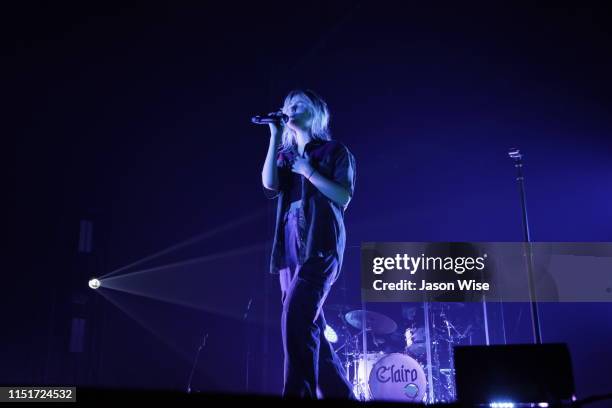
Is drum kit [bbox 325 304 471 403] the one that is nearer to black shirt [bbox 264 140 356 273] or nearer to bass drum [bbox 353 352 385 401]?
bass drum [bbox 353 352 385 401]

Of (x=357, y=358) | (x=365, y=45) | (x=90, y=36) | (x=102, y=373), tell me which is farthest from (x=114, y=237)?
(x=365, y=45)

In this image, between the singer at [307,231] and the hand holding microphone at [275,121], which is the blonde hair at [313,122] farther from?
the hand holding microphone at [275,121]

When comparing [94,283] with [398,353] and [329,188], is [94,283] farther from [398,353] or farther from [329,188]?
[398,353]

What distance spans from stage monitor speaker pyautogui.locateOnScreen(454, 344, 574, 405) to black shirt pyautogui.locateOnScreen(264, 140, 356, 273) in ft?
5.38

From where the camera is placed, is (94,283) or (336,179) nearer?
(336,179)

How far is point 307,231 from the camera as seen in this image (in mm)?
3322

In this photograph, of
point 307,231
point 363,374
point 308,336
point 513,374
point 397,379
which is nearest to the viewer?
point 513,374

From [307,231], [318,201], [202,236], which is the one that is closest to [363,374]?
[307,231]

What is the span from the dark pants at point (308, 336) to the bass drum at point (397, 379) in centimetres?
88

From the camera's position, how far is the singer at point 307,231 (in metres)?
3.12

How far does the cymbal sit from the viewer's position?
4234 millimetres

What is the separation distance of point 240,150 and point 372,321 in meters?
1.77

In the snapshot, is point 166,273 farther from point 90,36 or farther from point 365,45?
point 365,45

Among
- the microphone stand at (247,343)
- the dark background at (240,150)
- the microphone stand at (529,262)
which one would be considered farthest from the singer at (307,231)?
the microphone stand at (529,262)
